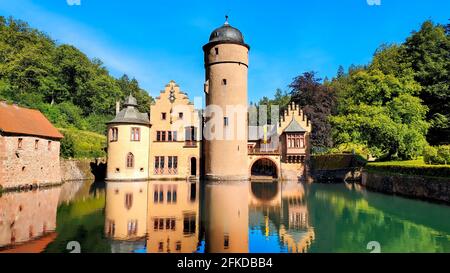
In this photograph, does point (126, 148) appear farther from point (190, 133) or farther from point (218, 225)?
point (218, 225)

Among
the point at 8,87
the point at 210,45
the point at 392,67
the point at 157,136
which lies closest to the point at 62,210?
the point at 157,136

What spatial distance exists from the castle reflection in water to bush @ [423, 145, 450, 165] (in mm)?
9091

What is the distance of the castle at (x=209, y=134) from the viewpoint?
29891 millimetres

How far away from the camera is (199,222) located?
11.9 metres

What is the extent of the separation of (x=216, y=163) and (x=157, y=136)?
7240 mm

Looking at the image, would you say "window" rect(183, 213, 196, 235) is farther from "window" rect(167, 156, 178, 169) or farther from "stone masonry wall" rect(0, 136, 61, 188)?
"window" rect(167, 156, 178, 169)

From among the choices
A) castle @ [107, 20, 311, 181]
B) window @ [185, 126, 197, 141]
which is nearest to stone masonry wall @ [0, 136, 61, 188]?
castle @ [107, 20, 311, 181]

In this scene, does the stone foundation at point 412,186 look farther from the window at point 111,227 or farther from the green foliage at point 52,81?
the green foliage at point 52,81

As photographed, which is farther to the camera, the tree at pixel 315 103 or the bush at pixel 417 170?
the tree at pixel 315 103

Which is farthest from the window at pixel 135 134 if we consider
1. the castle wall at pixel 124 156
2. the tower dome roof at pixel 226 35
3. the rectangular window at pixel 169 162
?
the tower dome roof at pixel 226 35

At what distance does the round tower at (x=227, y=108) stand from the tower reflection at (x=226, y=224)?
11245 mm

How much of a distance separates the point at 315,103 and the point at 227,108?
15.7 metres

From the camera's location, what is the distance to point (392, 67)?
3384 cm
